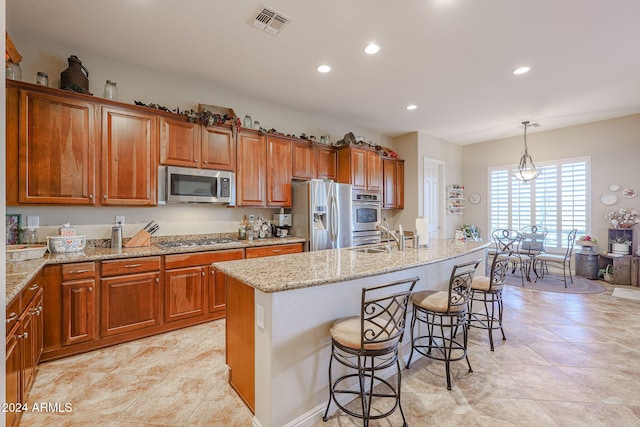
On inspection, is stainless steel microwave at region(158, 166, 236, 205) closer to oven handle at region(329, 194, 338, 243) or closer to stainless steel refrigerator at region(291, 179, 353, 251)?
stainless steel refrigerator at region(291, 179, 353, 251)

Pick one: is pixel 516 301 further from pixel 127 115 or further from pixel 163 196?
pixel 127 115

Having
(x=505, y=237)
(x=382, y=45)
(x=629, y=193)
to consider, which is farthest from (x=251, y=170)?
(x=629, y=193)

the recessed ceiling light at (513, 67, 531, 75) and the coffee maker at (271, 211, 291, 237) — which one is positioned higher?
the recessed ceiling light at (513, 67, 531, 75)

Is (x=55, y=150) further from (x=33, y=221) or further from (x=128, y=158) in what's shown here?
(x=33, y=221)

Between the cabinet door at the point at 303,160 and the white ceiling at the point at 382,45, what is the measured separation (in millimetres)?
656

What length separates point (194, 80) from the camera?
12.0 ft

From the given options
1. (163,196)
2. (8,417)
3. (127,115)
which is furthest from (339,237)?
(8,417)

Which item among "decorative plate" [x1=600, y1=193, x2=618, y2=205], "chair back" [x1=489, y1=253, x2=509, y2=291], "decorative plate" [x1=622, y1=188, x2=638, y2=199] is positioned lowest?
"chair back" [x1=489, y1=253, x2=509, y2=291]

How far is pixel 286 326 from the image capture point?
1.65 meters

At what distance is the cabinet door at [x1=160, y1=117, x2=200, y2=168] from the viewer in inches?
127

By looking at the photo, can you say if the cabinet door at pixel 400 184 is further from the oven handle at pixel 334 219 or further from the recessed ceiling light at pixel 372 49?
the recessed ceiling light at pixel 372 49

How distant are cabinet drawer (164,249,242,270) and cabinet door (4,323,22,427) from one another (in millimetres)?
1398

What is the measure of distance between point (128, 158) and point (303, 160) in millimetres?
2299

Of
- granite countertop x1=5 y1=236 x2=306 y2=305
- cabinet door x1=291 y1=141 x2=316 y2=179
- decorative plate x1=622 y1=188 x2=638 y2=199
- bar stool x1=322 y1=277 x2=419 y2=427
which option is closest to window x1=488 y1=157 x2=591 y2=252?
decorative plate x1=622 y1=188 x2=638 y2=199
